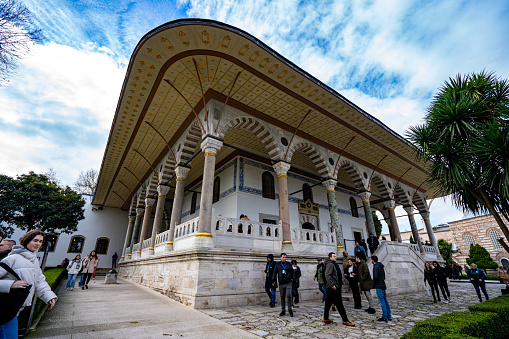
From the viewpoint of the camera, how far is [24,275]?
5.89 feet

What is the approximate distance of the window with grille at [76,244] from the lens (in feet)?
56.4

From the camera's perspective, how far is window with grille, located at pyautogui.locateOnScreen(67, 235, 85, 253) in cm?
1719

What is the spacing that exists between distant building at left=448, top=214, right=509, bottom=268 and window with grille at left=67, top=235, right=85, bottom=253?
115 ft

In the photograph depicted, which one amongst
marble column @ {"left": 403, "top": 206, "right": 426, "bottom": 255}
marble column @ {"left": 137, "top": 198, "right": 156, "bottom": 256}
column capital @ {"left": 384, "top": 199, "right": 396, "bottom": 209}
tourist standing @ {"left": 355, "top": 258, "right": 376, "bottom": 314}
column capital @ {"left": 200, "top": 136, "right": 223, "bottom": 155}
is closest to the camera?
tourist standing @ {"left": 355, "top": 258, "right": 376, "bottom": 314}

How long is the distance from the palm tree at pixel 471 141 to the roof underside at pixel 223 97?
275 cm

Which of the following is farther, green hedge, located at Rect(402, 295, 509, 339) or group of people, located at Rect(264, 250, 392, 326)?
group of people, located at Rect(264, 250, 392, 326)

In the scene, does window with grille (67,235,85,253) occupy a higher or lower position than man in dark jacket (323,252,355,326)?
higher

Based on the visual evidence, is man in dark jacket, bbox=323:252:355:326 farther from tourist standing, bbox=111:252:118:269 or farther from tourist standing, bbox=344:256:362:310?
tourist standing, bbox=111:252:118:269

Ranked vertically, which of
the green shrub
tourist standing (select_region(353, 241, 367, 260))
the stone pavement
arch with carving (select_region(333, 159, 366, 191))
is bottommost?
the stone pavement

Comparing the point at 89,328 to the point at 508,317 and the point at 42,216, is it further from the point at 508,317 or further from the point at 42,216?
the point at 42,216

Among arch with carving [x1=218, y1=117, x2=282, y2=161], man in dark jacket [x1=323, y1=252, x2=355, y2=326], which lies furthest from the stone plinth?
arch with carving [x1=218, y1=117, x2=282, y2=161]

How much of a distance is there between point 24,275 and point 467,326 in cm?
418

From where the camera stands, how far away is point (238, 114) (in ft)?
25.5

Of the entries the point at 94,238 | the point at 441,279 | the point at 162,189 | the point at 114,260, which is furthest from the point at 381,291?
the point at 94,238
